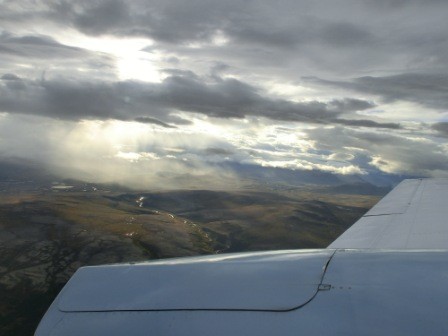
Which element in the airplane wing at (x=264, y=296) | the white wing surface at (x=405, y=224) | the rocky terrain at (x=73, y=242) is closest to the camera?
the airplane wing at (x=264, y=296)

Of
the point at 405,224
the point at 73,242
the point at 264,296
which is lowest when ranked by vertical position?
the point at 73,242

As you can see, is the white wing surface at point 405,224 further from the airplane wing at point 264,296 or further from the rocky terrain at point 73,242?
the rocky terrain at point 73,242

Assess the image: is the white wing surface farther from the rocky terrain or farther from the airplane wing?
the rocky terrain

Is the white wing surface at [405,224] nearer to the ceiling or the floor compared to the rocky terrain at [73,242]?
nearer to the ceiling

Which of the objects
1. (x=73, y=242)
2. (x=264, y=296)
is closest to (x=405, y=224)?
(x=264, y=296)

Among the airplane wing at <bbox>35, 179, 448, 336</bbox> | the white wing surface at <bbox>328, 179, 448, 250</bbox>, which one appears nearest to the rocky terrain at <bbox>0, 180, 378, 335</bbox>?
the white wing surface at <bbox>328, 179, 448, 250</bbox>

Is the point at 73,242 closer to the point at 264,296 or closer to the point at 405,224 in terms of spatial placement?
the point at 405,224

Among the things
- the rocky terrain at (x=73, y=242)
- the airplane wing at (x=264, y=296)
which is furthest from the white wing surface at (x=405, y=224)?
the rocky terrain at (x=73, y=242)
